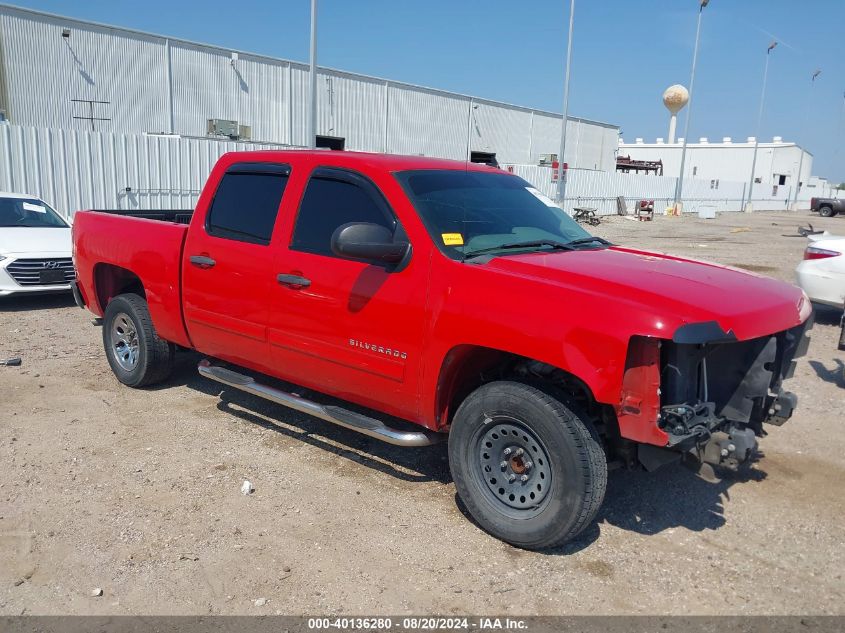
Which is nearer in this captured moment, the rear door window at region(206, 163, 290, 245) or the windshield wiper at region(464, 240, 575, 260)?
the windshield wiper at region(464, 240, 575, 260)

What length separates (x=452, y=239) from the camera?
13.1 feet

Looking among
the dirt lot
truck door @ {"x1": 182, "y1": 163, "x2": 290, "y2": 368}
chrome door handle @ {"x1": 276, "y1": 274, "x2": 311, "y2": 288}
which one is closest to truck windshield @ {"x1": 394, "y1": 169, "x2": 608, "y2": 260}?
chrome door handle @ {"x1": 276, "y1": 274, "x2": 311, "y2": 288}

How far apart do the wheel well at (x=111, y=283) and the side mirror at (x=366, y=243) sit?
10.6 ft

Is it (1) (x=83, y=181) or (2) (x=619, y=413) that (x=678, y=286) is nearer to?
(2) (x=619, y=413)

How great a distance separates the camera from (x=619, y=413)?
129 inches

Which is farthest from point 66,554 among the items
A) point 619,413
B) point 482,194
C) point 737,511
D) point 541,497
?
point 737,511

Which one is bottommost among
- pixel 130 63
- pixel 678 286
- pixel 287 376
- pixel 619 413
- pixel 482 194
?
pixel 287 376

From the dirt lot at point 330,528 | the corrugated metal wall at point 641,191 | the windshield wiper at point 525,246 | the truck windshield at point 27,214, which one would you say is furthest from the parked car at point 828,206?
the windshield wiper at point 525,246

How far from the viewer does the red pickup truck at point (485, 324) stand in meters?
3.34

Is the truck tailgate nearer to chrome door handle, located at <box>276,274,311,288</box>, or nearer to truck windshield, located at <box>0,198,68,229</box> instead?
chrome door handle, located at <box>276,274,311,288</box>

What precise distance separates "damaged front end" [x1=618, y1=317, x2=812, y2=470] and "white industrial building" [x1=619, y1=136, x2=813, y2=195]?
7441cm

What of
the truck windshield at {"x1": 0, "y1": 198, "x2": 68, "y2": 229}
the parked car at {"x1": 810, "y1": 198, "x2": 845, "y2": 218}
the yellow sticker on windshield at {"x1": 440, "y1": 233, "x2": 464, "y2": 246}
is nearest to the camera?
the yellow sticker on windshield at {"x1": 440, "y1": 233, "x2": 464, "y2": 246}

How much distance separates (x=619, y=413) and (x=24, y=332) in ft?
24.4

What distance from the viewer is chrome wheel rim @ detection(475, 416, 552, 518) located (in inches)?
142
